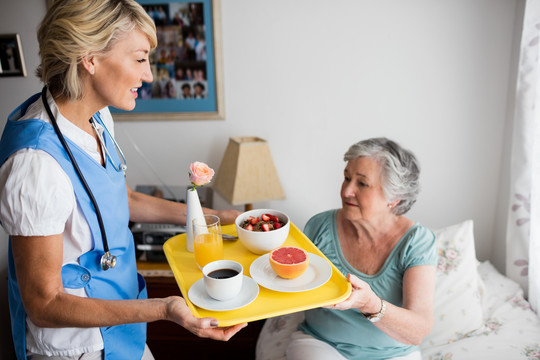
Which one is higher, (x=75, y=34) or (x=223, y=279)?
(x=75, y=34)

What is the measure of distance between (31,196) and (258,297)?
2.00 ft

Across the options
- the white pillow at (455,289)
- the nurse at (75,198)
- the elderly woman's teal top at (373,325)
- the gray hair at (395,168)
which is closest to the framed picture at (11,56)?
the nurse at (75,198)

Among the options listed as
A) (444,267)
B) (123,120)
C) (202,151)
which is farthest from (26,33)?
(444,267)

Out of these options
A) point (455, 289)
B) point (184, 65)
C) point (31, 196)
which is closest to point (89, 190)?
point (31, 196)

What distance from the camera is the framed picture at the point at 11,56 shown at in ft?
7.57

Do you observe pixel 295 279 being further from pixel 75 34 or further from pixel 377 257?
pixel 75 34

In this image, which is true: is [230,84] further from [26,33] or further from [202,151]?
[26,33]

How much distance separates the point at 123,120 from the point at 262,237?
156 centimetres

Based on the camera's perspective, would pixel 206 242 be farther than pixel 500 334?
No

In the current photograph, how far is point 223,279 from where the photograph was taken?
3.29 feet

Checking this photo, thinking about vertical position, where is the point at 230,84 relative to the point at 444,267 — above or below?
above

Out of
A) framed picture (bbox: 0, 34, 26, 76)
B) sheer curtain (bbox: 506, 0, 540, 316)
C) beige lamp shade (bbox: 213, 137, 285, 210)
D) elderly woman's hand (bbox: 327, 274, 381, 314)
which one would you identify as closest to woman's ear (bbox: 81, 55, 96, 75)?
elderly woman's hand (bbox: 327, 274, 381, 314)

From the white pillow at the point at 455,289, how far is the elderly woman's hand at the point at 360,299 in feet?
2.30

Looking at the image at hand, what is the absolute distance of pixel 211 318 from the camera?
0.95m
